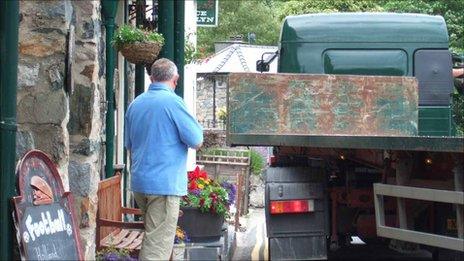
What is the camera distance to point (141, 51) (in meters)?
8.67

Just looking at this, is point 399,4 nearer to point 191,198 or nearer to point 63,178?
point 191,198

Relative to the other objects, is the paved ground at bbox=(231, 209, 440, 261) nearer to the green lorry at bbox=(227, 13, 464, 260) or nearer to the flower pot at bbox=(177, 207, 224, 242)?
the green lorry at bbox=(227, 13, 464, 260)

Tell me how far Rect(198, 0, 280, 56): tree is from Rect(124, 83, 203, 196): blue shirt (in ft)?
123

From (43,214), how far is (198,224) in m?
3.80

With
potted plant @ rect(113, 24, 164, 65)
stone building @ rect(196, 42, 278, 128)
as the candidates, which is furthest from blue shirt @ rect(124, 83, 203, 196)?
stone building @ rect(196, 42, 278, 128)

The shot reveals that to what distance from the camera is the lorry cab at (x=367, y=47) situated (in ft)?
33.8

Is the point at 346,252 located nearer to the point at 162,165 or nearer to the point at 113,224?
the point at 113,224

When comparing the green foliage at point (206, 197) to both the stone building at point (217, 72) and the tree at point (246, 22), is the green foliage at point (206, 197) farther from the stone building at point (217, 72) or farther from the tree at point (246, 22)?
the tree at point (246, 22)

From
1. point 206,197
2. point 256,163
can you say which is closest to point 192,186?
point 206,197

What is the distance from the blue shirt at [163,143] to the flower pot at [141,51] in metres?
2.13

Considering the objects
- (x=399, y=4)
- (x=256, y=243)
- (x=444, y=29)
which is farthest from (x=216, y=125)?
(x=444, y=29)

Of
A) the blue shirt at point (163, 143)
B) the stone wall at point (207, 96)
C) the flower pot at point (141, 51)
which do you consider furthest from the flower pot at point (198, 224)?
the stone wall at point (207, 96)

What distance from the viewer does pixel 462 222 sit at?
21.8 ft

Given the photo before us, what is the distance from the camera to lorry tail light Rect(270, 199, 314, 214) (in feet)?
27.4
